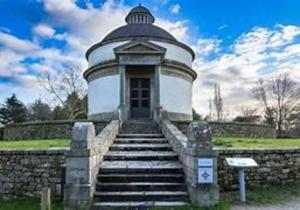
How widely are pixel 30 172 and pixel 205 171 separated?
188 inches

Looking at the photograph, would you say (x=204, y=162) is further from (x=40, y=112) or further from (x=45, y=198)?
(x=40, y=112)

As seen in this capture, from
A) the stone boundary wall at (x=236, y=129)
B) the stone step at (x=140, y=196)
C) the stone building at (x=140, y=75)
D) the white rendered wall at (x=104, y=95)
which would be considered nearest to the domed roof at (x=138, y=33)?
the stone building at (x=140, y=75)

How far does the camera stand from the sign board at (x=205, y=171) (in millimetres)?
Result: 7480

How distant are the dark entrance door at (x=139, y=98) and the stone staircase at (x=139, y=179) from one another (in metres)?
7.35

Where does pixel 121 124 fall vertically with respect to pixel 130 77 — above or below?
below

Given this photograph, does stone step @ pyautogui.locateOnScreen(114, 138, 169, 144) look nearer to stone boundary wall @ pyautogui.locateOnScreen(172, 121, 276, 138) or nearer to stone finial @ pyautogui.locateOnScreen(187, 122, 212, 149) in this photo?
stone boundary wall @ pyautogui.locateOnScreen(172, 121, 276, 138)

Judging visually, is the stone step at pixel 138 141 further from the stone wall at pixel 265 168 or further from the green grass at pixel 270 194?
the green grass at pixel 270 194

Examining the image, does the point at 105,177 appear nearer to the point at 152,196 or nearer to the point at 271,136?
the point at 152,196

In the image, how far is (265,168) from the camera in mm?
9641

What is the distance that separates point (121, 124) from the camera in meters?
14.3

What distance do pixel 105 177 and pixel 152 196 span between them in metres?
1.38

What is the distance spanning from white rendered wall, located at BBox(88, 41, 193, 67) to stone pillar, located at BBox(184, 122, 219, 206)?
1224 centimetres

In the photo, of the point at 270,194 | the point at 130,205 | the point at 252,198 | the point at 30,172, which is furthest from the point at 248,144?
the point at 30,172

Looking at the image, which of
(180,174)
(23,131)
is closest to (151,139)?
(180,174)
